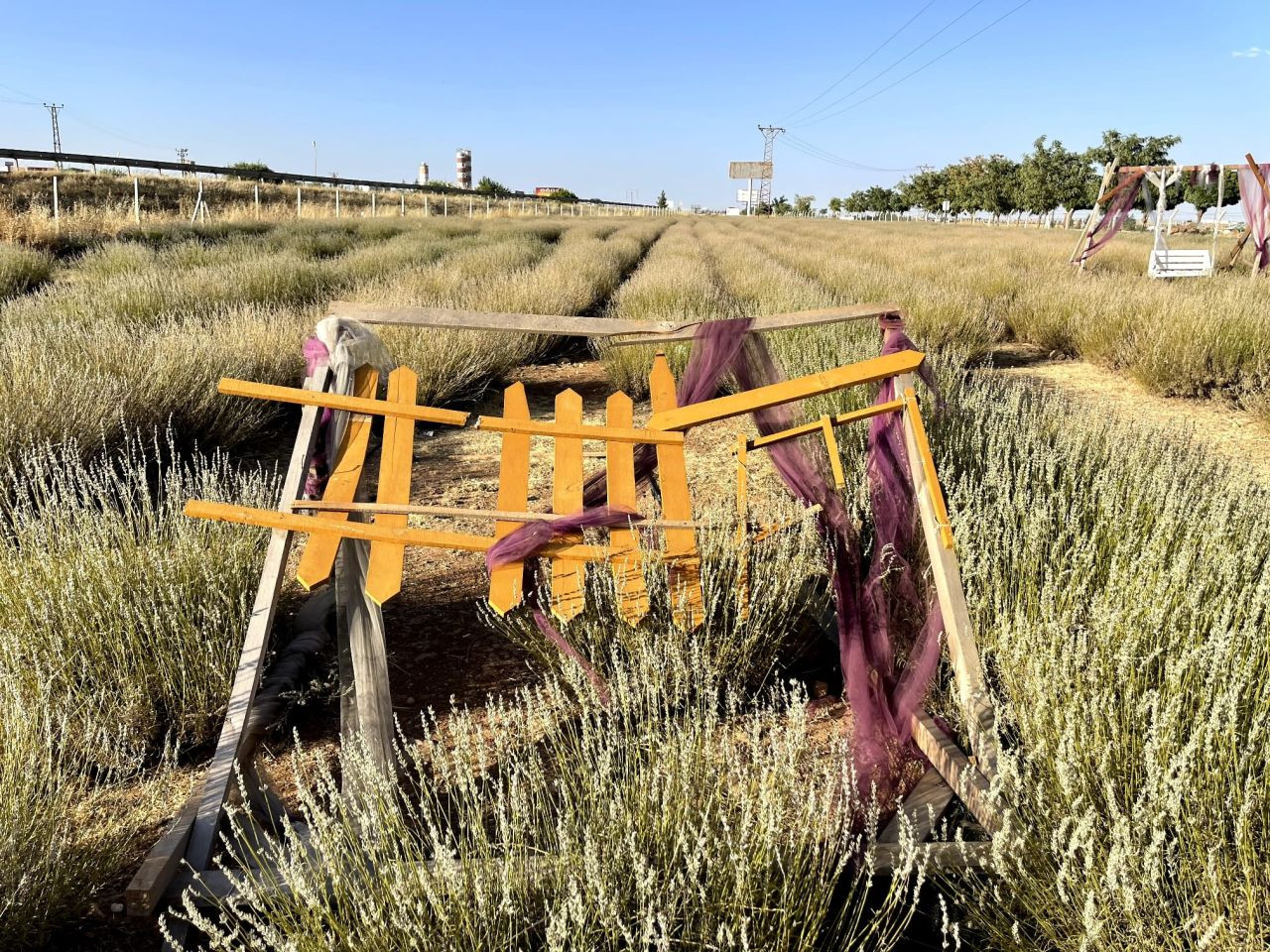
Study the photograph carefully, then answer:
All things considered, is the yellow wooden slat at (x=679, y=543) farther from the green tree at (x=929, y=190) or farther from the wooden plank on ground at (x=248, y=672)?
the green tree at (x=929, y=190)

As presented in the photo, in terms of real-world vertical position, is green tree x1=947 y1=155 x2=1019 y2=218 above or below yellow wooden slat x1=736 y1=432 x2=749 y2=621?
above

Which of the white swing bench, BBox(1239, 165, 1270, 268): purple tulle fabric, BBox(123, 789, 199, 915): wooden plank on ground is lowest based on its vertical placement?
BBox(123, 789, 199, 915): wooden plank on ground

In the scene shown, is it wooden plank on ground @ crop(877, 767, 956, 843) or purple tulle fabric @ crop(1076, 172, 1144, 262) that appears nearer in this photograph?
wooden plank on ground @ crop(877, 767, 956, 843)

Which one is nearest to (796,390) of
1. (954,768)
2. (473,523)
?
(954,768)

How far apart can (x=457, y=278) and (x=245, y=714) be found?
7575 mm

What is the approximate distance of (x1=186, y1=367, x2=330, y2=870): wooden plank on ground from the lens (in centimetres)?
179

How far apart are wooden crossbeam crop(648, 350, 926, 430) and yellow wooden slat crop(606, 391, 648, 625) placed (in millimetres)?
146

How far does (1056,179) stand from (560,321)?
58.1m

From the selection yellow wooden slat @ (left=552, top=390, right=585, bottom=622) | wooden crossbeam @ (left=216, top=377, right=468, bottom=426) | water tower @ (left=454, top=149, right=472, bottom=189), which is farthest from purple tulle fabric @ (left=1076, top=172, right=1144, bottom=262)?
water tower @ (left=454, top=149, right=472, bottom=189)

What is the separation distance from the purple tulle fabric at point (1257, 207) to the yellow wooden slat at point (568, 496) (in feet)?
43.9

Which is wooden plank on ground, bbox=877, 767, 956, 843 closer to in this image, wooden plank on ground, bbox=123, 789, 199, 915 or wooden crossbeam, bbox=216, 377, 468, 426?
wooden crossbeam, bbox=216, 377, 468, 426

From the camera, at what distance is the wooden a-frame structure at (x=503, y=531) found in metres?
1.91

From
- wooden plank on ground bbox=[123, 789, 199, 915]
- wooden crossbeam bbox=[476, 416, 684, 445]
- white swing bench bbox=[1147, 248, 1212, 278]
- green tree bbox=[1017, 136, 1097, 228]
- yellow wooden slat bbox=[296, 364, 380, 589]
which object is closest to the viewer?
wooden plank on ground bbox=[123, 789, 199, 915]

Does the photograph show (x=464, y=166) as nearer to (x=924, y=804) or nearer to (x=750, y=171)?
(x=750, y=171)
